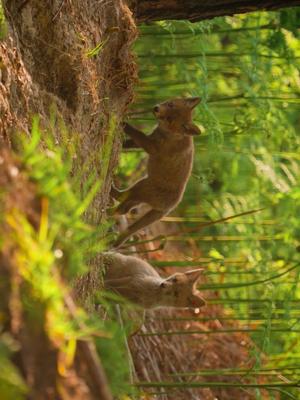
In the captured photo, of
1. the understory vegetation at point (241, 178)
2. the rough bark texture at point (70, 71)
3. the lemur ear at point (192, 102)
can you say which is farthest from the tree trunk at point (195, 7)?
the lemur ear at point (192, 102)

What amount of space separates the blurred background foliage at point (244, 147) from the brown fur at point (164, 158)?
0.15 m

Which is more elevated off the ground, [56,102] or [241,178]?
[56,102]

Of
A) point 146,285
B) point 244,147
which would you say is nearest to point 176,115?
point 146,285

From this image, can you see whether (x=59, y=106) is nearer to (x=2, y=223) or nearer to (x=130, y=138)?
(x=130, y=138)

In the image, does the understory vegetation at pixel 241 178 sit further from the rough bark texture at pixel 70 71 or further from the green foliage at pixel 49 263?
the green foliage at pixel 49 263

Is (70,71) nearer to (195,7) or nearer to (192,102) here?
(195,7)

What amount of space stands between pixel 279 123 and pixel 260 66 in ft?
1.82

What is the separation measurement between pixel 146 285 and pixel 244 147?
2691 millimetres

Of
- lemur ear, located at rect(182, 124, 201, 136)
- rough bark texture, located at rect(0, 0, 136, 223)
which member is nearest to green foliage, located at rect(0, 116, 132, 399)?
rough bark texture, located at rect(0, 0, 136, 223)

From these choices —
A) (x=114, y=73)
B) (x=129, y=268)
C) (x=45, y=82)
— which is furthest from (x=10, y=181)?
(x=129, y=268)

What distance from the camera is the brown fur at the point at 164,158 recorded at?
4.73 metres

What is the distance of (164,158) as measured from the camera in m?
4.76

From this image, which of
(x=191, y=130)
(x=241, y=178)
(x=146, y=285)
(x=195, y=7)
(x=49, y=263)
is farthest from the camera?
(x=241, y=178)

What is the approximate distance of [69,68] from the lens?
3453 millimetres
